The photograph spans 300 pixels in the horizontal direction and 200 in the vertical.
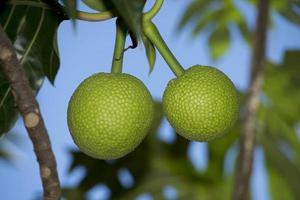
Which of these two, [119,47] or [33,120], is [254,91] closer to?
[119,47]

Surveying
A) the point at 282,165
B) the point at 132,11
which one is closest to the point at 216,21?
the point at 282,165

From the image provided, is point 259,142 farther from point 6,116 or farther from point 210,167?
point 6,116

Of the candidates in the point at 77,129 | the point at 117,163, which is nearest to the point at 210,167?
the point at 117,163

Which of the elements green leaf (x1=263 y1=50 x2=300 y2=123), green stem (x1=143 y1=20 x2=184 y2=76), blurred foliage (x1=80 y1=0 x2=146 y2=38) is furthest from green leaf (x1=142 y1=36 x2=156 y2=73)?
green leaf (x1=263 y1=50 x2=300 y2=123)

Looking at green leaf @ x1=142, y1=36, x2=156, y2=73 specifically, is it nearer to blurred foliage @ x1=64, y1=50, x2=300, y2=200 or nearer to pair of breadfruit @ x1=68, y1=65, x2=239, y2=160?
pair of breadfruit @ x1=68, y1=65, x2=239, y2=160

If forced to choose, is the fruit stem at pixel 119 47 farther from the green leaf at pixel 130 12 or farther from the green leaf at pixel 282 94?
the green leaf at pixel 282 94

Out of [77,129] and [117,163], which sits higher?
[77,129]
